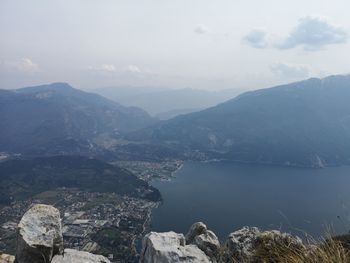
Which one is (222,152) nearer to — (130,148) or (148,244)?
(130,148)

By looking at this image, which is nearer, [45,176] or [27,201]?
[27,201]

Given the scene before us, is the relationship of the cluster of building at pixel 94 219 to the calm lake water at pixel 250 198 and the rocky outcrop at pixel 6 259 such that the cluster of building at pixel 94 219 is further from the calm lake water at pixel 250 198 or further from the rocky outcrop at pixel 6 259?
the rocky outcrop at pixel 6 259

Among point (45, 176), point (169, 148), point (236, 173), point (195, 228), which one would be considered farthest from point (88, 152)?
point (195, 228)

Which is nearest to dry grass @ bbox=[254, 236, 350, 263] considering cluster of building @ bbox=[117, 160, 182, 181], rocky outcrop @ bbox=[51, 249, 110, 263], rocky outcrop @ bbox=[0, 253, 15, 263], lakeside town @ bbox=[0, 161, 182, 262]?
rocky outcrop @ bbox=[51, 249, 110, 263]

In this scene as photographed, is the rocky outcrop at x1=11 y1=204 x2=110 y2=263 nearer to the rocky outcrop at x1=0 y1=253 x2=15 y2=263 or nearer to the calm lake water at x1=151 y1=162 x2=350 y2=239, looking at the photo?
the rocky outcrop at x1=0 y1=253 x2=15 y2=263

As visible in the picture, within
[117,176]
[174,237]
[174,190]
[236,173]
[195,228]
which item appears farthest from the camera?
[236,173]

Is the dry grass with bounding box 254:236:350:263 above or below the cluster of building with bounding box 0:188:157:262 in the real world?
above

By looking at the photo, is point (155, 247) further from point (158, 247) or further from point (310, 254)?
point (310, 254)

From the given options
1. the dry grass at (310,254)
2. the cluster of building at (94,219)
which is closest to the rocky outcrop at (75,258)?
the dry grass at (310,254)
